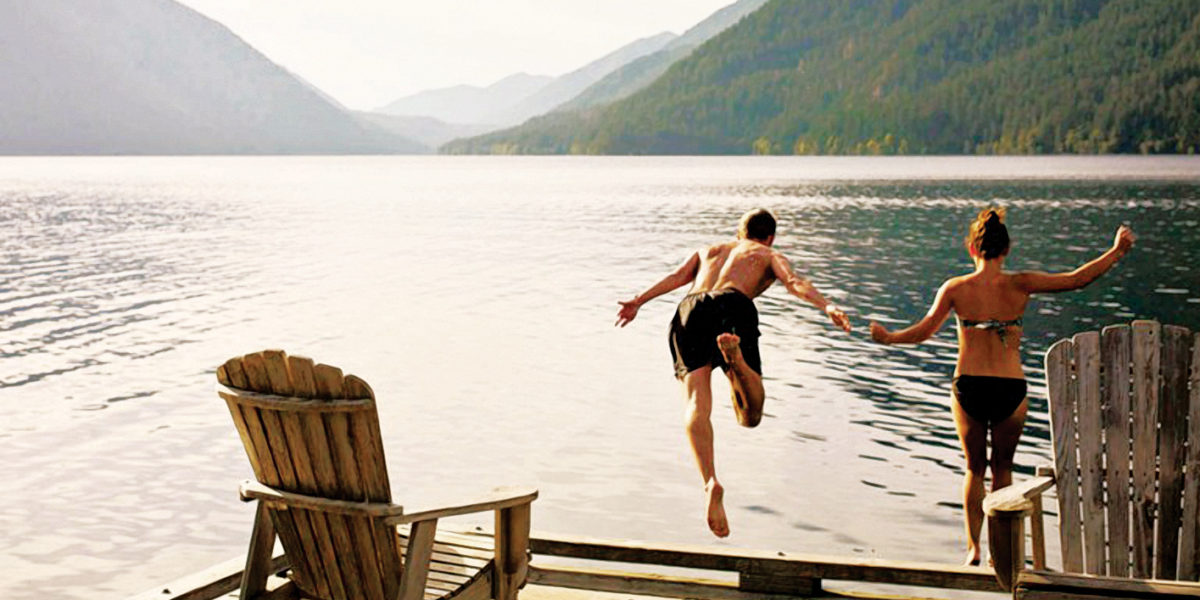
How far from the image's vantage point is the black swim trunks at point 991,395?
704 cm

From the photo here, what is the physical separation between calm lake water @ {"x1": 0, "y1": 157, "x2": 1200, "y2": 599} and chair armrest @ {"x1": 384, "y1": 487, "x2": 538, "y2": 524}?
6.62 m

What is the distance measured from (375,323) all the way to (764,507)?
54.1ft

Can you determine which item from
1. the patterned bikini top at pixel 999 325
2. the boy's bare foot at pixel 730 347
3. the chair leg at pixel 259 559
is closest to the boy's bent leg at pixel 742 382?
the boy's bare foot at pixel 730 347

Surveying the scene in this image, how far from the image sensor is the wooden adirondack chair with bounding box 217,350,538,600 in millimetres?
4898

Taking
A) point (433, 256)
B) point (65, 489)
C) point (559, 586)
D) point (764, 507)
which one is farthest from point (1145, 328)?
point (433, 256)

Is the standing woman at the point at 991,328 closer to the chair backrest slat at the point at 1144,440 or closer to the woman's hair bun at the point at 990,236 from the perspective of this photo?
the woman's hair bun at the point at 990,236

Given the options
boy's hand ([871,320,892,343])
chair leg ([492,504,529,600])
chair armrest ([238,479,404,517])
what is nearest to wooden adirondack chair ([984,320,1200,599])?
boy's hand ([871,320,892,343])

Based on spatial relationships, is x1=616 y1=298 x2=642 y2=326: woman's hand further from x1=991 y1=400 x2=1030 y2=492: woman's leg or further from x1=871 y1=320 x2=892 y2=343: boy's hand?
x1=991 y1=400 x2=1030 y2=492: woman's leg

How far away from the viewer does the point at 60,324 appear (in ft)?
91.7

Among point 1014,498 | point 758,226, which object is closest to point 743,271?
point 758,226

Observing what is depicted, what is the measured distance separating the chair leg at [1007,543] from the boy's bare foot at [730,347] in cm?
176

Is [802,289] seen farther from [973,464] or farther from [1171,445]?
[1171,445]

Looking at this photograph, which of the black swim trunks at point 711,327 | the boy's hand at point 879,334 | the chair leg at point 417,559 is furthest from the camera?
the black swim trunks at point 711,327

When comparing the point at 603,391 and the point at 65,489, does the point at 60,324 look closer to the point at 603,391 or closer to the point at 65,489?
the point at 603,391
